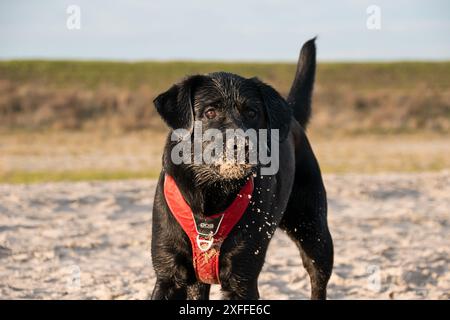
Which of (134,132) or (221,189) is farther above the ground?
(221,189)

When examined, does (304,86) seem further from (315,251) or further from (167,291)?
(167,291)

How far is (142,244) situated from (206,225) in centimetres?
421

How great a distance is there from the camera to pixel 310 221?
6.31 meters

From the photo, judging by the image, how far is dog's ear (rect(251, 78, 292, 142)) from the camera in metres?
5.05

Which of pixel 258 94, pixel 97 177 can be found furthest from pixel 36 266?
pixel 97 177

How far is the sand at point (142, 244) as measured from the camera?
7297 millimetres

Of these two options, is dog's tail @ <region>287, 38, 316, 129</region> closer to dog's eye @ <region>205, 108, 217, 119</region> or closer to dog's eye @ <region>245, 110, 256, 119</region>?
dog's eye @ <region>245, 110, 256, 119</region>

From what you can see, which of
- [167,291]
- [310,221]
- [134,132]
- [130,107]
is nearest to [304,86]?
[310,221]

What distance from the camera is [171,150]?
4.89m

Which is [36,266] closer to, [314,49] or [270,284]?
[270,284]

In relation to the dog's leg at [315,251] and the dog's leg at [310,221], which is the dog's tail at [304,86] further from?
the dog's leg at [315,251]

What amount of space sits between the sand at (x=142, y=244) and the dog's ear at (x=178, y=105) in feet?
7.90

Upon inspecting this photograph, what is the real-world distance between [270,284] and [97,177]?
742cm

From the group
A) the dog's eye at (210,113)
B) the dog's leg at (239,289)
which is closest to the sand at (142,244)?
the dog's leg at (239,289)
